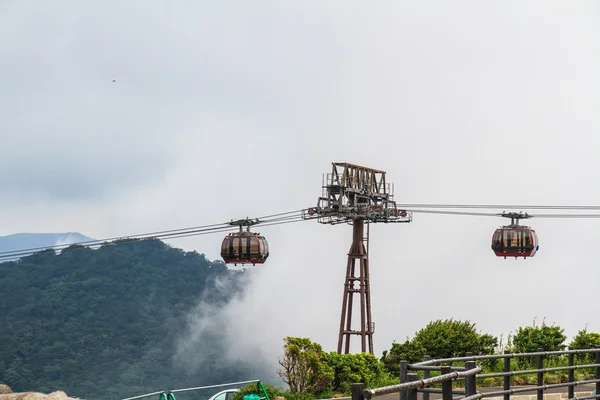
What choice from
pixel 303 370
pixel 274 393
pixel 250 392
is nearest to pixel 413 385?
pixel 250 392

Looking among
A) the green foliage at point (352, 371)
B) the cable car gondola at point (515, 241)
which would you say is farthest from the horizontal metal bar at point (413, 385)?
the cable car gondola at point (515, 241)

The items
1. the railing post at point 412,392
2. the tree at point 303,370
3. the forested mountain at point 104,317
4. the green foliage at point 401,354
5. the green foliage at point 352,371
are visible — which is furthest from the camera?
the forested mountain at point 104,317

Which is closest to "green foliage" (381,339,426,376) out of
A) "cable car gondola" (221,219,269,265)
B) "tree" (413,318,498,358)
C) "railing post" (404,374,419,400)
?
"tree" (413,318,498,358)

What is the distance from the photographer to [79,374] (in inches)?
5477

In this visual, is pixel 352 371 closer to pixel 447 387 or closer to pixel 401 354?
pixel 401 354

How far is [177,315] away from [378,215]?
13579cm

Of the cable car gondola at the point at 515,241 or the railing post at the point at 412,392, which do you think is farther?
the cable car gondola at the point at 515,241

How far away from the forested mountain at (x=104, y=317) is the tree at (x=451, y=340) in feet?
313

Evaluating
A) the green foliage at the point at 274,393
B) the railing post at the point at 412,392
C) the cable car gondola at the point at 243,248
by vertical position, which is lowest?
the green foliage at the point at 274,393

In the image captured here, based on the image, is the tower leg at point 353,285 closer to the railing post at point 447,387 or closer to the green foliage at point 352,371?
the green foliage at point 352,371

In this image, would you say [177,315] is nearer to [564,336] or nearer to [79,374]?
[79,374]

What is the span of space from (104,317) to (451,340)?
5107 inches

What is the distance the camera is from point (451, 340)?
32.9 m

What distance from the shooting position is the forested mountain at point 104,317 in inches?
5453
